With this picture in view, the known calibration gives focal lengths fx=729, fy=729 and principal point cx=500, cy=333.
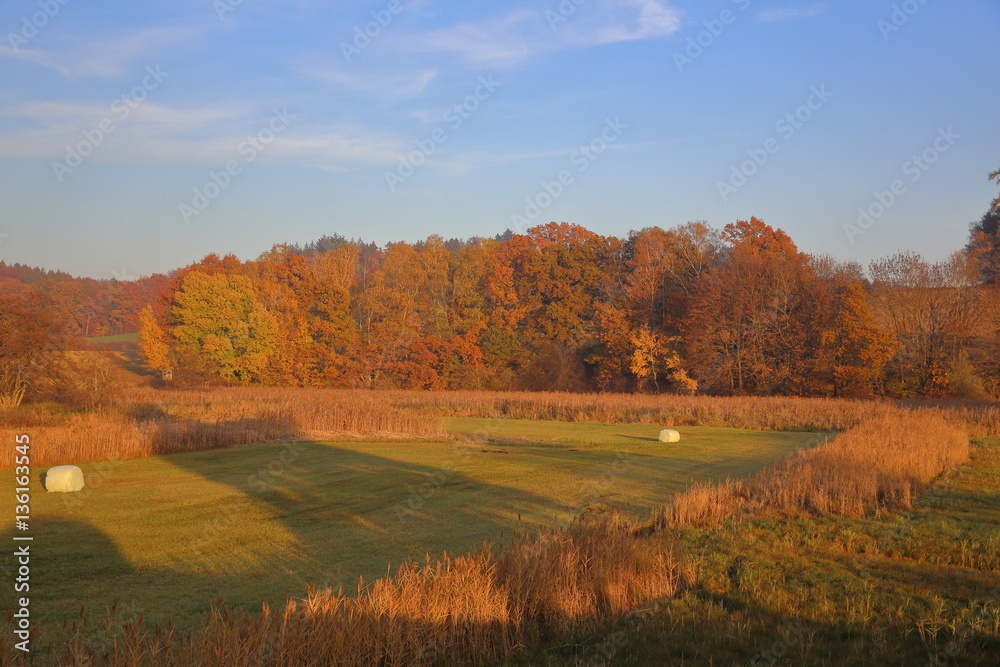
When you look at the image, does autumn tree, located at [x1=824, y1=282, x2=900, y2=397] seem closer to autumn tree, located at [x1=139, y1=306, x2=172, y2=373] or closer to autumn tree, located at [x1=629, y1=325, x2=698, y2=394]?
autumn tree, located at [x1=629, y1=325, x2=698, y2=394]

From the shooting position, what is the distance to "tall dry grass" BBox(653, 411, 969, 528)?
959cm

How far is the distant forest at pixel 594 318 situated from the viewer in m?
37.4

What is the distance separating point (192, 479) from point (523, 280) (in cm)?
4163

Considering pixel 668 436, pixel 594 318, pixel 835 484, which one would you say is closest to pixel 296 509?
pixel 835 484

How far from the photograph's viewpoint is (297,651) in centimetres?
427

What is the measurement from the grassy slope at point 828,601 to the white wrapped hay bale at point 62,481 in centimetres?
826

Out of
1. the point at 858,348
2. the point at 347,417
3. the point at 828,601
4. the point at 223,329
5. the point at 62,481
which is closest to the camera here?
the point at 828,601

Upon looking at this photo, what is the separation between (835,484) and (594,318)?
3887 cm

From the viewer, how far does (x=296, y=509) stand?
10.0 m

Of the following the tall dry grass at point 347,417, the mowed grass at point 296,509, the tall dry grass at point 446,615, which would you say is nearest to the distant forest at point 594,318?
the tall dry grass at point 347,417

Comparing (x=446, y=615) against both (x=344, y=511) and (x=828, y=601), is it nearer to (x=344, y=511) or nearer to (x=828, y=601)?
(x=828, y=601)

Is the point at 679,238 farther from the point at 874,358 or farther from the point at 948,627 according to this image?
the point at 948,627

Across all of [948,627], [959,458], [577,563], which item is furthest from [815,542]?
[959,458]

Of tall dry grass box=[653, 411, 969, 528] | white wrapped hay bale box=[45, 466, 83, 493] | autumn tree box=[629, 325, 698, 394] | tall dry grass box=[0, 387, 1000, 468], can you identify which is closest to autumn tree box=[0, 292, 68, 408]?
tall dry grass box=[0, 387, 1000, 468]
